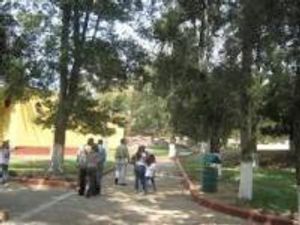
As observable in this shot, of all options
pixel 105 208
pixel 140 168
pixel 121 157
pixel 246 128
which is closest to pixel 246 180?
pixel 246 128

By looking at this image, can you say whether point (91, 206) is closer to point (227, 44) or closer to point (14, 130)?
point (227, 44)

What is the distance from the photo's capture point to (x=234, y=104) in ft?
77.4

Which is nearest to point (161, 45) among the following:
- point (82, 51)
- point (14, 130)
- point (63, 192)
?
point (82, 51)

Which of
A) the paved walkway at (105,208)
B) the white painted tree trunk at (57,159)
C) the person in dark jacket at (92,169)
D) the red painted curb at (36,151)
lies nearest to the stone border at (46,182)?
the paved walkway at (105,208)

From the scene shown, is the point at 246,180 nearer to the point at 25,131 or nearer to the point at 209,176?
the point at 209,176

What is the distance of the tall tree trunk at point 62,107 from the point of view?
29969 mm

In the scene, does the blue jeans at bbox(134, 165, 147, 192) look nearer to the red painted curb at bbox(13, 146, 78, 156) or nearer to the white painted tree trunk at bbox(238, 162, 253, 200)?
the white painted tree trunk at bbox(238, 162, 253, 200)

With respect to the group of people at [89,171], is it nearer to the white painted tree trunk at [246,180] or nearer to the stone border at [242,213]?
the stone border at [242,213]

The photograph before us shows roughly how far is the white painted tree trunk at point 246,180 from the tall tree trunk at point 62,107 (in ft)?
32.1

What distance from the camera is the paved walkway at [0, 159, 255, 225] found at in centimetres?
1814

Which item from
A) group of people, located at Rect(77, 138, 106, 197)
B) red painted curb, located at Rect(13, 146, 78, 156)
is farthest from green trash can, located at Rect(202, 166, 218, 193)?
red painted curb, located at Rect(13, 146, 78, 156)

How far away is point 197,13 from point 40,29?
5.96 m

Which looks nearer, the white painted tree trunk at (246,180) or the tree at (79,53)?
the white painted tree trunk at (246,180)

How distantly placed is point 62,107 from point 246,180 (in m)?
10.6
